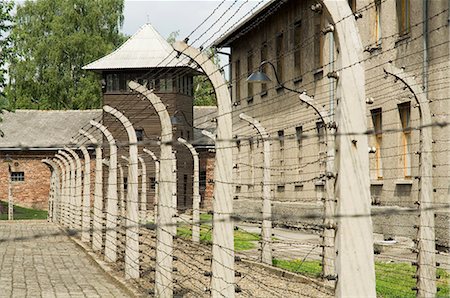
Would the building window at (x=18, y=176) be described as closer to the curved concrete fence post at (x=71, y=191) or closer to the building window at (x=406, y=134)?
the curved concrete fence post at (x=71, y=191)

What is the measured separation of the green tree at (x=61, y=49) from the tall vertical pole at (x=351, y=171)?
67.0 metres

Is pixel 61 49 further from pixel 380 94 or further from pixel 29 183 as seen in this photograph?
pixel 380 94

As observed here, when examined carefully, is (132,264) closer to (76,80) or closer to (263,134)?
(263,134)

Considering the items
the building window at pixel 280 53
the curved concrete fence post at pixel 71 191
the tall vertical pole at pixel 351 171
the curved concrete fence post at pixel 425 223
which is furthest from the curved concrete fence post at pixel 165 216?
the building window at pixel 280 53

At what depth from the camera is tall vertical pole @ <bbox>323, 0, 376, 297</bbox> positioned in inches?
243

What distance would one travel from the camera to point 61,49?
241 ft

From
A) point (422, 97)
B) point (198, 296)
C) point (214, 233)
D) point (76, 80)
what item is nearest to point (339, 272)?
point (214, 233)

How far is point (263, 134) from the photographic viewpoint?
14484 mm

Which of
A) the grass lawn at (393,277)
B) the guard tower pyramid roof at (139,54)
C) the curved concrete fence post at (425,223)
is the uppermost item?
the guard tower pyramid roof at (139,54)

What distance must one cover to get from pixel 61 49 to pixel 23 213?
18080 mm

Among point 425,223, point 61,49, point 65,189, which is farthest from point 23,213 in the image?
point 425,223

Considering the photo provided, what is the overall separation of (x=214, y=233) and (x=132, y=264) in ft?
18.1

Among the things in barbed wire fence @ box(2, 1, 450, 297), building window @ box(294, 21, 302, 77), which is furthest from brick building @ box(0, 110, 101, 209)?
building window @ box(294, 21, 302, 77)

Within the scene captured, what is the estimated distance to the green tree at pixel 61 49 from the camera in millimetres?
73250
